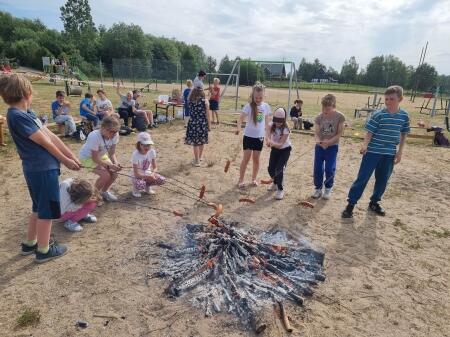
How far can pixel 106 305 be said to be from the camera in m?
3.11

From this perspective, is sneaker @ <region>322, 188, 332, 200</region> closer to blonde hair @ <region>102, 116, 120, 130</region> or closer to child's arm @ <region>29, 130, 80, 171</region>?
blonde hair @ <region>102, 116, 120, 130</region>

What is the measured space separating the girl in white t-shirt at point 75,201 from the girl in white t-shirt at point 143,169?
3.36 feet

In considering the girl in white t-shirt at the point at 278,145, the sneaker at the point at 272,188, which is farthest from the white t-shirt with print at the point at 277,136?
the sneaker at the point at 272,188

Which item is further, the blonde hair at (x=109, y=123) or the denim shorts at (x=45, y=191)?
the blonde hair at (x=109, y=123)

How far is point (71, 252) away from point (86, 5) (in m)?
74.2

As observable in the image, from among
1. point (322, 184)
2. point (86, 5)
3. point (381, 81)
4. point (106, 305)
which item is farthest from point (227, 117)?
point (381, 81)

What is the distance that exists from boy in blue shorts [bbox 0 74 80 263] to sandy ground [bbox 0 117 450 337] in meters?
0.61

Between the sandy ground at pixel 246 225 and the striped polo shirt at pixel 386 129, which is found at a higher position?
the striped polo shirt at pixel 386 129

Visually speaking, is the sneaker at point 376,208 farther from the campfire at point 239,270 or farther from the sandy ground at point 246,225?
the campfire at point 239,270

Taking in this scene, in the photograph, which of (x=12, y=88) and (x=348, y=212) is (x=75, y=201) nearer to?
(x=12, y=88)

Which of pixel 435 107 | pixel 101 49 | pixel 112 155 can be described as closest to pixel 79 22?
pixel 101 49

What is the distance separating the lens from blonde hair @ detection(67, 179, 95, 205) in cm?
427

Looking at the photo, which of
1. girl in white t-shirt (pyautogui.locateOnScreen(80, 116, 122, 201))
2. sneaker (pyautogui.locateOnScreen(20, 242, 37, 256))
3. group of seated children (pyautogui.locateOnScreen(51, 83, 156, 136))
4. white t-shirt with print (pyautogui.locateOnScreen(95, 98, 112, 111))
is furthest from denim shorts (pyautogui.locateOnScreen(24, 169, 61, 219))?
white t-shirt with print (pyautogui.locateOnScreen(95, 98, 112, 111))

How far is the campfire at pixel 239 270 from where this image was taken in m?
3.18
